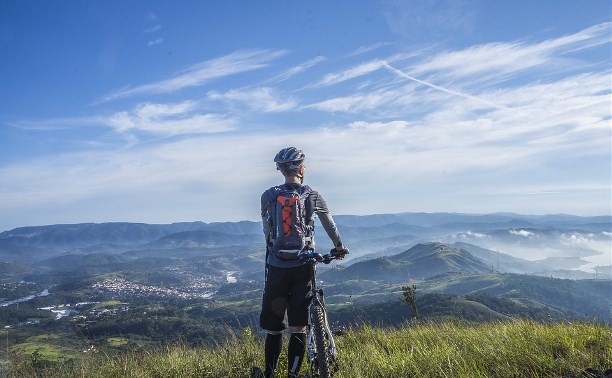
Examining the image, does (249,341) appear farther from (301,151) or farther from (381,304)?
(381,304)

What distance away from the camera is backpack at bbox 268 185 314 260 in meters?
5.54

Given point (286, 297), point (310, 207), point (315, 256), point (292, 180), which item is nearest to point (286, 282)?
point (286, 297)

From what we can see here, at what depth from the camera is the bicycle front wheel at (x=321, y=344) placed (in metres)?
4.97

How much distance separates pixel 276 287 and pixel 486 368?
2.81 metres

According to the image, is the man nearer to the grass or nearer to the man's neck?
the man's neck

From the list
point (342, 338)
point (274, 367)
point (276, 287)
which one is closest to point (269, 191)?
point (276, 287)

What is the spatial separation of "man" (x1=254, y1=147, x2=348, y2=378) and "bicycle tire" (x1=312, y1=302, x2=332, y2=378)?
0.68 feet

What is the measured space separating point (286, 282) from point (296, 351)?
940 millimetres

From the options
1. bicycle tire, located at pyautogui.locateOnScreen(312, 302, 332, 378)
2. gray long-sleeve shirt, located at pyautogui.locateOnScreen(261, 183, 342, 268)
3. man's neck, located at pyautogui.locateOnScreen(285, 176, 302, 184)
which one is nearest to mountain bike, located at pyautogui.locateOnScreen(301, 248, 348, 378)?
bicycle tire, located at pyautogui.locateOnScreen(312, 302, 332, 378)

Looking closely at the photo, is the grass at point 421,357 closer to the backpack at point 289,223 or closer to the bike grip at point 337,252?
the bike grip at point 337,252

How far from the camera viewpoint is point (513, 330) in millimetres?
6066

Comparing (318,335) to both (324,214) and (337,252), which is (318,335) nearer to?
(337,252)

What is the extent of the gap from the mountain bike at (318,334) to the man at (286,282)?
91 mm

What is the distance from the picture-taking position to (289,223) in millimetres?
5602
